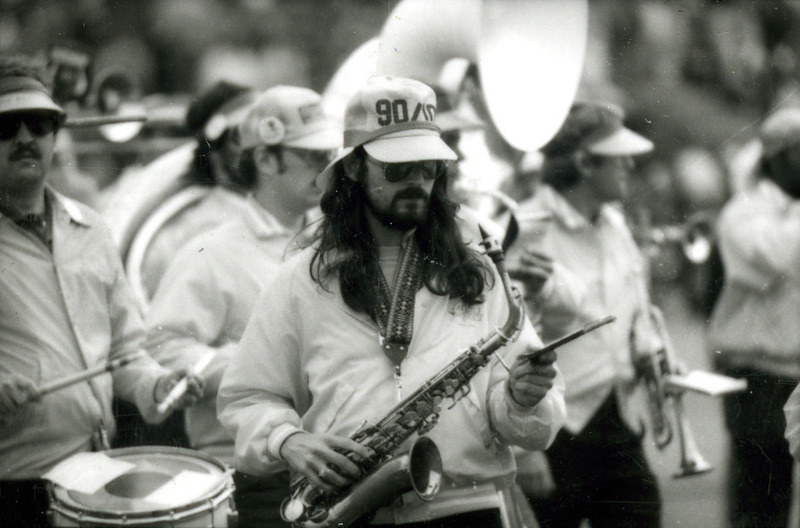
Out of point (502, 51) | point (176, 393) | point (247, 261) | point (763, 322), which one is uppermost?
point (502, 51)

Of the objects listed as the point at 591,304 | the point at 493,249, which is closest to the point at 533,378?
the point at 493,249

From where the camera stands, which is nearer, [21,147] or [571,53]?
[21,147]

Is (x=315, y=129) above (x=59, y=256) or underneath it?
above

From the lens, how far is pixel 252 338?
3.49 metres

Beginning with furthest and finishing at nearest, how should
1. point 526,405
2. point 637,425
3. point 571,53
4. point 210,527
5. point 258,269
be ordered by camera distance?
point 637,425 < point 571,53 < point 258,269 < point 210,527 < point 526,405

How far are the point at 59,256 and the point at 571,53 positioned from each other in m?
2.36

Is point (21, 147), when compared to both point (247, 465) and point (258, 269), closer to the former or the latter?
point (258, 269)

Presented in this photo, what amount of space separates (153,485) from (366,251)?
3.44 feet

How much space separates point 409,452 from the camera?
10.5 feet

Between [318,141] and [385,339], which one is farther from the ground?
[318,141]

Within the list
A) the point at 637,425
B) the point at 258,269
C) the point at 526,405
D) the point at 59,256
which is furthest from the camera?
the point at 637,425

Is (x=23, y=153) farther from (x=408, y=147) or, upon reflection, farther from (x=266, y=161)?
(x=408, y=147)

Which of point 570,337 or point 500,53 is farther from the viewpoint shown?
point 500,53

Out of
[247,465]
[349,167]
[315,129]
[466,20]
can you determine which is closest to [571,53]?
[466,20]
